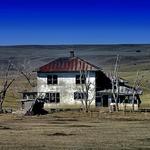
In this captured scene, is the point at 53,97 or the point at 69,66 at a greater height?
the point at 69,66

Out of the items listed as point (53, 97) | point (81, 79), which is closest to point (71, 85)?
point (81, 79)

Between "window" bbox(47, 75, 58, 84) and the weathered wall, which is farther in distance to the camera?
"window" bbox(47, 75, 58, 84)

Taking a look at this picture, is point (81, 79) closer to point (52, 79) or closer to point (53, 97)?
point (52, 79)

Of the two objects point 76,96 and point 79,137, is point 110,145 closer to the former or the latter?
point 79,137

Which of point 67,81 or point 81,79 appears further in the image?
point 67,81

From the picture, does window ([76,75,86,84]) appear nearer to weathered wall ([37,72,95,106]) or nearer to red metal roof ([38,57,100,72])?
weathered wall ([37,72,95,106])

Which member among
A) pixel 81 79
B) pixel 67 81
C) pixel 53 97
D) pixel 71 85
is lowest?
pixel 53 97

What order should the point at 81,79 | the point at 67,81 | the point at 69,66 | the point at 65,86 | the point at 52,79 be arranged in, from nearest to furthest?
1. the point at 81,79
2. the point at 69,66
3. the point at 67,81
4. the point at 52,79
5. the point at 65,86

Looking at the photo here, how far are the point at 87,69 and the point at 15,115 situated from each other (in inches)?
837

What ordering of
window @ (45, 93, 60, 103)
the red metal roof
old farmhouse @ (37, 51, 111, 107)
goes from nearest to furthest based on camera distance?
1. the red metal roof
2. old farmhouse @ (37, 51, 111, 107)
3. window @ (45, 93, 60, 103)

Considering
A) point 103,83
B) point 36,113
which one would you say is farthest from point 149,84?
point 36,113

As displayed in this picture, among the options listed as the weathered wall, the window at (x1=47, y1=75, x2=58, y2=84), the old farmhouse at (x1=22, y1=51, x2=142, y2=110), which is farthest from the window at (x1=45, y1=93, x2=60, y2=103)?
the window at (x1=47, y1=75, x2=58, y2=84)

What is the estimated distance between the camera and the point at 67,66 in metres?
85.0

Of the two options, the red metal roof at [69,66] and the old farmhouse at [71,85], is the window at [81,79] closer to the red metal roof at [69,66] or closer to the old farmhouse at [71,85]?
the old farmhouse at [71,85]
